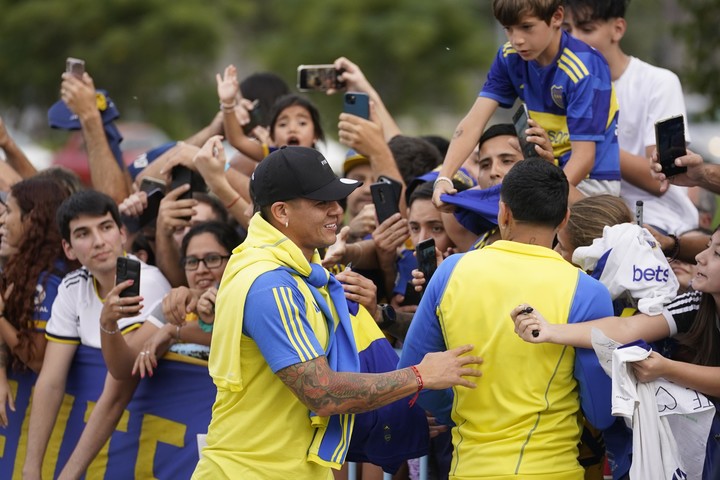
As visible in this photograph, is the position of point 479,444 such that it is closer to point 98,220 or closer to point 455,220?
point 455,220

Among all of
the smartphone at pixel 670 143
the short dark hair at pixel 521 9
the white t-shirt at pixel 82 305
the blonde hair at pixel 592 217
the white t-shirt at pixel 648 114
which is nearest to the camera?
the blonde hair at pixel 592 217

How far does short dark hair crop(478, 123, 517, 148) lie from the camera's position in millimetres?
6242

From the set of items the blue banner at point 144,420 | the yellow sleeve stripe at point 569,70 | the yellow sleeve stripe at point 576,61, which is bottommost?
the blue banner at point 144,420

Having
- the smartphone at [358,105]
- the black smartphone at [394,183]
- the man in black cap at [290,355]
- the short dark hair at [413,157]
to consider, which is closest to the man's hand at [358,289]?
the man in black cap at [290,355]

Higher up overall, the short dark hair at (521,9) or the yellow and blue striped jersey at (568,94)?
the short dark hair at (521,9)

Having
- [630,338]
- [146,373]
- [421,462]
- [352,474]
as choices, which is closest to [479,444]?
[630,338]

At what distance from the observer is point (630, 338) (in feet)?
15.3

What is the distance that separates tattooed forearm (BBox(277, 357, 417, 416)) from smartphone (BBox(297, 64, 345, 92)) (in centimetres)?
344

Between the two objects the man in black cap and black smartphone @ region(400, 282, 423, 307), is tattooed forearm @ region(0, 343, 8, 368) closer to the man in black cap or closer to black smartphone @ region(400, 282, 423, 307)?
black smartphone @ region(400, 282, 423, 307)

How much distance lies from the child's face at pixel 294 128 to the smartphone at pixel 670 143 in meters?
2.79

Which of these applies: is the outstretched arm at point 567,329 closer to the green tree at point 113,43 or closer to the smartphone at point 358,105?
the smartphone at point 358,105

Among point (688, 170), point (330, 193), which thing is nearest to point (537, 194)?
point (330, 193)

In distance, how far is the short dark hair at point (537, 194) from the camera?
15.0 ft

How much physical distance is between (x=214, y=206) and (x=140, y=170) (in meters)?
1.14
